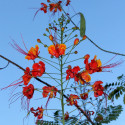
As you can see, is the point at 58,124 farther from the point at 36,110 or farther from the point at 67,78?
the point at 67,78

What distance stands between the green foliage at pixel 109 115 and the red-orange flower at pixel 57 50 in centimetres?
119

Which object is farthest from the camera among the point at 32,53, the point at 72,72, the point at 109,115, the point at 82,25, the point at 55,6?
the point at 109,115

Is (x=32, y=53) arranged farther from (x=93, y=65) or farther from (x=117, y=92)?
(x=117, y=92)

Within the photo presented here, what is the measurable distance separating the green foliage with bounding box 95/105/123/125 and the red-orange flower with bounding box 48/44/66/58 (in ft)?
3.91

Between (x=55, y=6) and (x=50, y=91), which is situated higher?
(x=55, y=6)

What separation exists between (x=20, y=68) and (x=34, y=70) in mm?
78

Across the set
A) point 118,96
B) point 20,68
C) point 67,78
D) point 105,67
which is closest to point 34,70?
point 20,68

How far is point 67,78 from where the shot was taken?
1.35 m

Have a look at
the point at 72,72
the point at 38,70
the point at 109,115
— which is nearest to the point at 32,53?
the point at 38,70

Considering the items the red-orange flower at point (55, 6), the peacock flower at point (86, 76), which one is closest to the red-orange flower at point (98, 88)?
the peacock flower at point (86, 76)

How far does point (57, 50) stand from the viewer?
140cm

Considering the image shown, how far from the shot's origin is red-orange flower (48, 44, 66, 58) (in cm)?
139

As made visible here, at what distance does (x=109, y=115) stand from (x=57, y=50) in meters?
1.34

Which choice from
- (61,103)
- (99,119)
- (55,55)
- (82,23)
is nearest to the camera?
(61,103)
